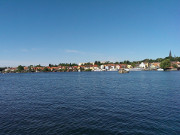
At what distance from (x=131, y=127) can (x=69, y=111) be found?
11.3m

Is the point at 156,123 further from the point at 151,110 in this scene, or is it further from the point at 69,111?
the point at 69,111

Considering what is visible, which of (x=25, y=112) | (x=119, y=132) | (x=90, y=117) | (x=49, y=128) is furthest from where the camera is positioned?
(x=25, y=112)

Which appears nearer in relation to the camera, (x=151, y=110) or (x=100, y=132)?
(x=100, y=132)

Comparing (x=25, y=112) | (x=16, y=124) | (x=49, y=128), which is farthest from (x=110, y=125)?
Result: (x=25, y=112)

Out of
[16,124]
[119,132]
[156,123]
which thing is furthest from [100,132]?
[16,124]

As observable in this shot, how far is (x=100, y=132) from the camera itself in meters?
16.3

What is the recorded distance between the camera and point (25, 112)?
23891mm

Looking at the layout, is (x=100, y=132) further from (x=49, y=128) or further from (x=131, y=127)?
(x=49, y=128)

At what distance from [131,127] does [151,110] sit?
8.53 meters

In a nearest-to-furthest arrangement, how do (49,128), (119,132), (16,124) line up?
(119,132)
(49,128)
(16,124)

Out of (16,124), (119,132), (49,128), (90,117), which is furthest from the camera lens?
(90,117)

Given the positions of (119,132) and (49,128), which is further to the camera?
(49,128)

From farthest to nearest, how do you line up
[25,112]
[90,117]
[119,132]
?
[25,112] < [90,117] < [119,132]

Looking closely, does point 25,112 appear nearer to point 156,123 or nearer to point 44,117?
point 44,117
